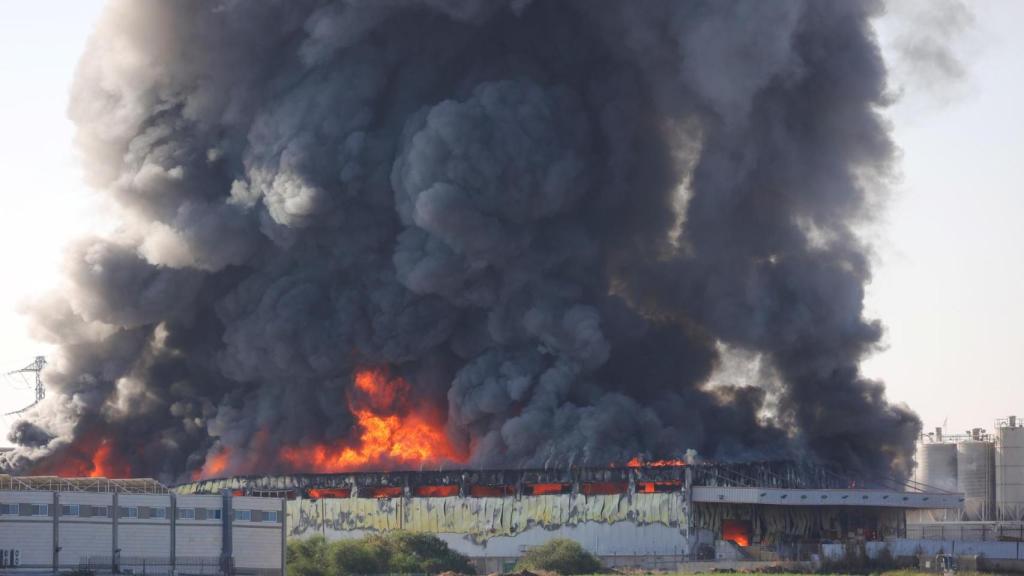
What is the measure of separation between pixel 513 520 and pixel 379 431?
17.1 meters

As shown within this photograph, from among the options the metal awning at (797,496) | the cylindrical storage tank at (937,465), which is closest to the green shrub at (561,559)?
the metal awning at (797,496)

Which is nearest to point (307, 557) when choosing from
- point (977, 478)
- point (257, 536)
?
point (257, 536)

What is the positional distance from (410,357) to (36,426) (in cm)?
2938

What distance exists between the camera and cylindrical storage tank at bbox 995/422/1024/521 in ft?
506

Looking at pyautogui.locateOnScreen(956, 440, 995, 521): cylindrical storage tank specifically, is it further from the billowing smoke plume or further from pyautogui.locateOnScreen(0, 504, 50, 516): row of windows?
pyautogui.locateOnScreen(0, 504, 50, 516): row of windows

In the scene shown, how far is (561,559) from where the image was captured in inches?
4692

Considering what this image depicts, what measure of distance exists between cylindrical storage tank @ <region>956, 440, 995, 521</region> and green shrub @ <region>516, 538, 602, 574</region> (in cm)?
4398

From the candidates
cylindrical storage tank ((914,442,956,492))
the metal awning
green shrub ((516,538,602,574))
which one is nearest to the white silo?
cylindrical storage tank ((914,442,956,492))

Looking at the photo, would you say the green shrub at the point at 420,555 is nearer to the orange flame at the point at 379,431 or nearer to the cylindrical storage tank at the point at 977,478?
the orange flame at the point at 379,431

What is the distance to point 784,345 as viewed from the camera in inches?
5428

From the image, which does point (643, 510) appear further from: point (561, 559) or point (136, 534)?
point (136, 534)

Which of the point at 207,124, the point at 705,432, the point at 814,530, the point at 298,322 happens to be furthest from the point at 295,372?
the point at 814,530

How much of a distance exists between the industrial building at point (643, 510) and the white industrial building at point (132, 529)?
1332 cm

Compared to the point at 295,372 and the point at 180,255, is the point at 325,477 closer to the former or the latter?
the point at 295,372
